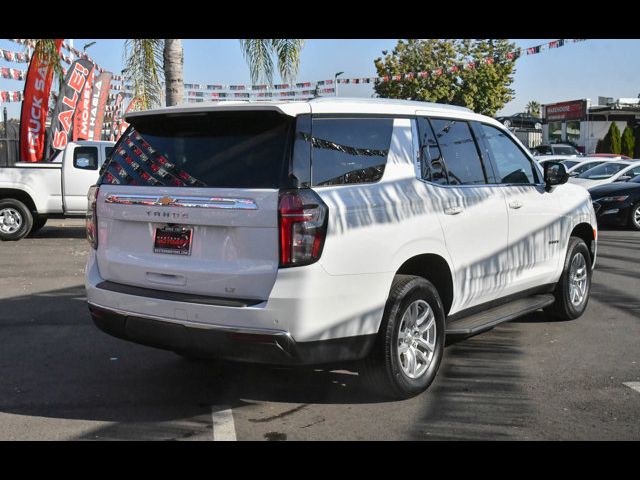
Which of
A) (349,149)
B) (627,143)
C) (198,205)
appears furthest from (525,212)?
(627,143)

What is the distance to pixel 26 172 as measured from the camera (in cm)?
1466

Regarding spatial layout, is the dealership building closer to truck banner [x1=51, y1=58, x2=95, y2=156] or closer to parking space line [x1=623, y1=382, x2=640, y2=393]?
truck banner [x1=51, y1=58, x2=95, y2=156]

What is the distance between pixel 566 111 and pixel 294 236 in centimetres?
5720

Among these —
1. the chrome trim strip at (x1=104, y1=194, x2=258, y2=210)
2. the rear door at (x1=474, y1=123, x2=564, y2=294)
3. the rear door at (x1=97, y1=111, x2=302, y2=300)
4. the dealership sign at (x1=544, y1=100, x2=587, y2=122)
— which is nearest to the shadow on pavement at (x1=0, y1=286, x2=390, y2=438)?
the rear door at (x1=97, y1=111, x2=302, y2=300)

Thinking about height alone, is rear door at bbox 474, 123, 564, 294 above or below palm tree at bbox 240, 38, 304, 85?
below

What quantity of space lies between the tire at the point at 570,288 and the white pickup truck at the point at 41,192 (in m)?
9.90

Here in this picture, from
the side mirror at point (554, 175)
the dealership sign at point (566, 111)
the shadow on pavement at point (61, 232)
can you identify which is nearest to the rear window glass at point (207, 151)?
the side mirror at point (554, 175)

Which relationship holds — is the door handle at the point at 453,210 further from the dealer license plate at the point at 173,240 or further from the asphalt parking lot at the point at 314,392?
the dealer license plate at the point at 173,240

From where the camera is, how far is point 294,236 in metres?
4.25

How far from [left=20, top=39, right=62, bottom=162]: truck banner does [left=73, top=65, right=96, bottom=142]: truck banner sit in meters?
1.46

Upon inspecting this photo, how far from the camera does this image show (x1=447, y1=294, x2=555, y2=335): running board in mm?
5520

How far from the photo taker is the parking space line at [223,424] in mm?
4410

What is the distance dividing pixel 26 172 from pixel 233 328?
461 inches

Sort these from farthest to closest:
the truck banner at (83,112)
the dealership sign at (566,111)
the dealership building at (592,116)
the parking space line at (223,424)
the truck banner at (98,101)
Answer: the dealership sign at (566,111)
the dealership building at (592,116)
the truck banner at (98,101)
the truck banner at (83,112)
the parking space line at (223,424)
